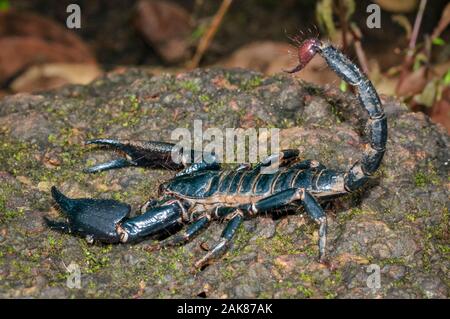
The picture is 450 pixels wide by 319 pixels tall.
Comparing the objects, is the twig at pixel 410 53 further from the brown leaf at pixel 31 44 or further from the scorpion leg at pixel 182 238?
the brown leaf at pixel 31 44

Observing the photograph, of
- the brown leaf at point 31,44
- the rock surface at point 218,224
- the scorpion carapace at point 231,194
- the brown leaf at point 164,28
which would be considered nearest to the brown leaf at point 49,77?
the brown leaf at point 31,44

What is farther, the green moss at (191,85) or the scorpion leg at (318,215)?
the green moss at (191,85)

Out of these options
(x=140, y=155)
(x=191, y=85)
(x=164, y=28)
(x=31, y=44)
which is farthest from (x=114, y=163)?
(x=164, y=28)

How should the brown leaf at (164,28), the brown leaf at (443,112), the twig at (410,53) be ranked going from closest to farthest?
1. the twig at (410,53)
2. the brown leaf at (443,112)
3. the brown leaf at (164,28)

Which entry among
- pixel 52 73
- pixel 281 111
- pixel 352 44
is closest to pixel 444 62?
pixel 352 44

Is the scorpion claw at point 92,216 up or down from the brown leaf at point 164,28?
down

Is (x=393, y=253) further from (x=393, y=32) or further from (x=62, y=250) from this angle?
(x=393, y=32)

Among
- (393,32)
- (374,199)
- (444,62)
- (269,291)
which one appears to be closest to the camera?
(269,291)
